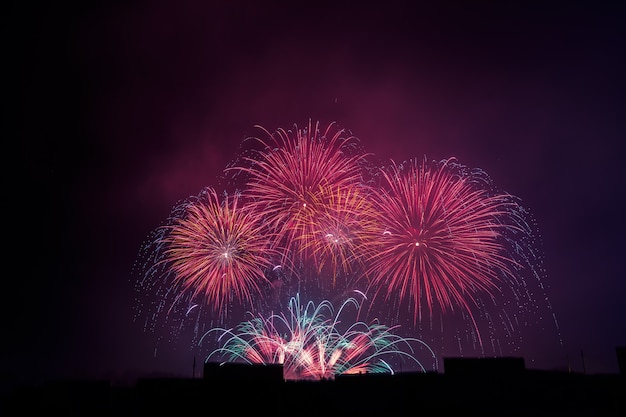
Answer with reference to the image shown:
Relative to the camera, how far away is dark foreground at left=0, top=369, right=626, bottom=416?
84.3 feet

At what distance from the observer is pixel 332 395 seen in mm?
29781

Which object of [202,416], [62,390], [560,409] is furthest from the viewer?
[62,390]

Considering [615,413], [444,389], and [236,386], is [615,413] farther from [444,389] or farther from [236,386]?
[236,386]

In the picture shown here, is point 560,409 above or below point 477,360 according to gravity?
below

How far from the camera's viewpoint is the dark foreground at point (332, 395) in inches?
1012

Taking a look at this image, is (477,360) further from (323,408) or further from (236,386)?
(236,386)

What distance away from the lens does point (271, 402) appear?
29031 mm

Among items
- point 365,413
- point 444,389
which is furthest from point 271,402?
point 444,389

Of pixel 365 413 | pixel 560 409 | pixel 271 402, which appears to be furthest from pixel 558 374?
pixel 271 402

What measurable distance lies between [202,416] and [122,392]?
7930mm

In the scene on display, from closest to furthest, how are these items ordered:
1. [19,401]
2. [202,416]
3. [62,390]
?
1. [202,416]
2. [19,401]
3. [62,390]

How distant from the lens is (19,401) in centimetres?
3084

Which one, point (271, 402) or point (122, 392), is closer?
point (271, 402)

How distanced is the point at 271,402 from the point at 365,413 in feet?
19.6
